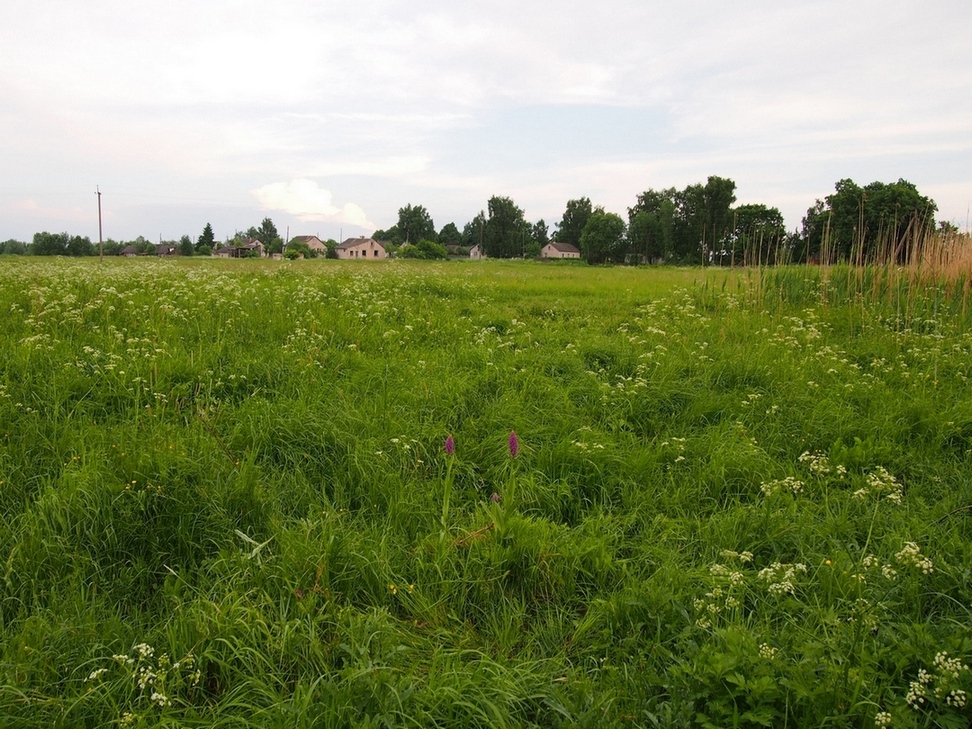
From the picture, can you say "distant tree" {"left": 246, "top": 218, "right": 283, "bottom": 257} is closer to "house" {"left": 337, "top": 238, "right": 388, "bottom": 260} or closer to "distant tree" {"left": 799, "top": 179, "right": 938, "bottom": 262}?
"house" {"left": 337, "top": 238, "right": 388, "bottom": 260}

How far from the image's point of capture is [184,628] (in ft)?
7.70

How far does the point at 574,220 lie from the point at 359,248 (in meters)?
44.8

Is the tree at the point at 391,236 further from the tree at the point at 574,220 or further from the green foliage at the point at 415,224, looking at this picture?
the tree at the point at 574,220

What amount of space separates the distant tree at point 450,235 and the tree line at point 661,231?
24 cm

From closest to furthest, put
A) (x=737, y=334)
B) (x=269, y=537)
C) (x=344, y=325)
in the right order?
1. (x=269, y=537)
2. (x=344, y=325)
3. (x=737, y=334)

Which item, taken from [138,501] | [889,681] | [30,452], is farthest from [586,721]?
[30,452]

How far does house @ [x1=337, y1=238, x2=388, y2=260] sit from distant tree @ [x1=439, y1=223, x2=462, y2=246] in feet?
68.3

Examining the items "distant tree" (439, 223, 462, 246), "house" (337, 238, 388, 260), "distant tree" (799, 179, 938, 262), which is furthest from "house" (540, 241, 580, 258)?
"distant tree" (799, 179, 938, 262)

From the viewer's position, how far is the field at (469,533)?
2074mm

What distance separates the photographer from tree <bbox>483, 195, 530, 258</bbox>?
101375mm

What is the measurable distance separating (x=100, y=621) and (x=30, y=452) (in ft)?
6.50

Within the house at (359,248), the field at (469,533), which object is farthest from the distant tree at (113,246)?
the field at (469,533)

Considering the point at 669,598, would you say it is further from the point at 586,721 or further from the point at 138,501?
the point at 138,501

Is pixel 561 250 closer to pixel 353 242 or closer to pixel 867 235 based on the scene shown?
pixel 353 242
